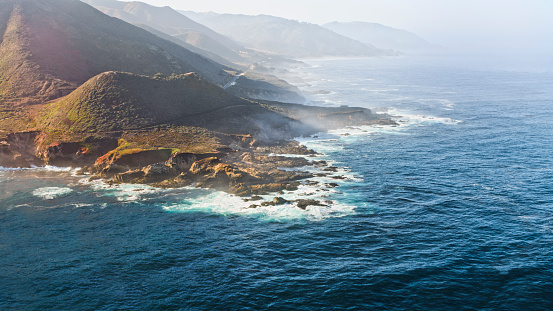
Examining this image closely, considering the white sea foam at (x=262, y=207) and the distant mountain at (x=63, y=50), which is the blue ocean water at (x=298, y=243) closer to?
the white sea foam at (x=262, y=207)

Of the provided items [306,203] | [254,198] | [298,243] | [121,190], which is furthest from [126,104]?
[298,243]

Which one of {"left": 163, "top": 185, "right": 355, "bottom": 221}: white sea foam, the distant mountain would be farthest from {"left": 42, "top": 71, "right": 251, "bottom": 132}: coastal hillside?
{"left": 163, "top": 185, "right": 355, "bottom": 221}: white sea foam

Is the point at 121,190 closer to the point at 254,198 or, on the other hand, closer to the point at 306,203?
the point at 254,198

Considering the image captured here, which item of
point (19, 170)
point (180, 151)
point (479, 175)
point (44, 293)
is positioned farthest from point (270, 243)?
point (19, 170)

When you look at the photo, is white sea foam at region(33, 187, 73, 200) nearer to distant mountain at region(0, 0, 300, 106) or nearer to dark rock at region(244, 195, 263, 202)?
dark rock at region(244, 195, 263, 202)

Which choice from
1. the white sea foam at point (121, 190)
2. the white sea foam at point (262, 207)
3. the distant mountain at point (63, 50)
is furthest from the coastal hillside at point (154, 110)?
the white sea foam at point (262, 207)
